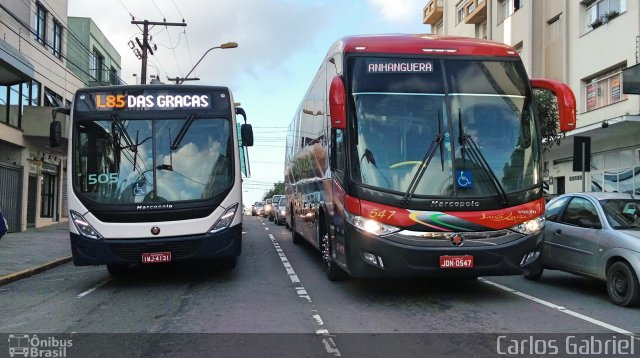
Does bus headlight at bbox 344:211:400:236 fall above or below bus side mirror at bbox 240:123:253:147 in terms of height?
below

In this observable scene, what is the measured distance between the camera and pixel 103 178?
8461mm

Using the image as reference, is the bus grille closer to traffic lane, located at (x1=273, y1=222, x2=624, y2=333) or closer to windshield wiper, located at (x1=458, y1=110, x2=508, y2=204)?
traffic lane, located at (x1=273, y1=222, x2=624, y2=333)

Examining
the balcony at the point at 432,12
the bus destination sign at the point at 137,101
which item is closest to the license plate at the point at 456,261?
the bus destination sign at the point at 137,101

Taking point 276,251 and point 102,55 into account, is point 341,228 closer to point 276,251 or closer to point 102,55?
point 276,251

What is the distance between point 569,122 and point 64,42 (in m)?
25.5

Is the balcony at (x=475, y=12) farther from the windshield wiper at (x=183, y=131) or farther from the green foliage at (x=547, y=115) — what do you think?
the windshield wiper at (x=183, y=131)

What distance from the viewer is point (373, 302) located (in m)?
7.45

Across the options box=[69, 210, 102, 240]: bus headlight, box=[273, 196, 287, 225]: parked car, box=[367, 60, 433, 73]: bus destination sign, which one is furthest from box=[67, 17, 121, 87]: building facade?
box=[367, 60, 433, 73]: bus destination sign

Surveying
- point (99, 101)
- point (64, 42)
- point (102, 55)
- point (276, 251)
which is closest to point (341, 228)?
point (99, 101)

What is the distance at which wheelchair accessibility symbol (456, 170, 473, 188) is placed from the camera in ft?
23.0

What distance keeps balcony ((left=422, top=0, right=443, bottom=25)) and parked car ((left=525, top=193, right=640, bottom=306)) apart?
3560cm

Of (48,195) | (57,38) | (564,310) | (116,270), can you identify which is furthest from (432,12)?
(564,310)

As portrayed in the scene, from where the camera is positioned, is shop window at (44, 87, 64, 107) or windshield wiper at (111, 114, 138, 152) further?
shop window at (44, 87, 64, 107)

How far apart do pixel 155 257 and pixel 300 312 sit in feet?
9.01
